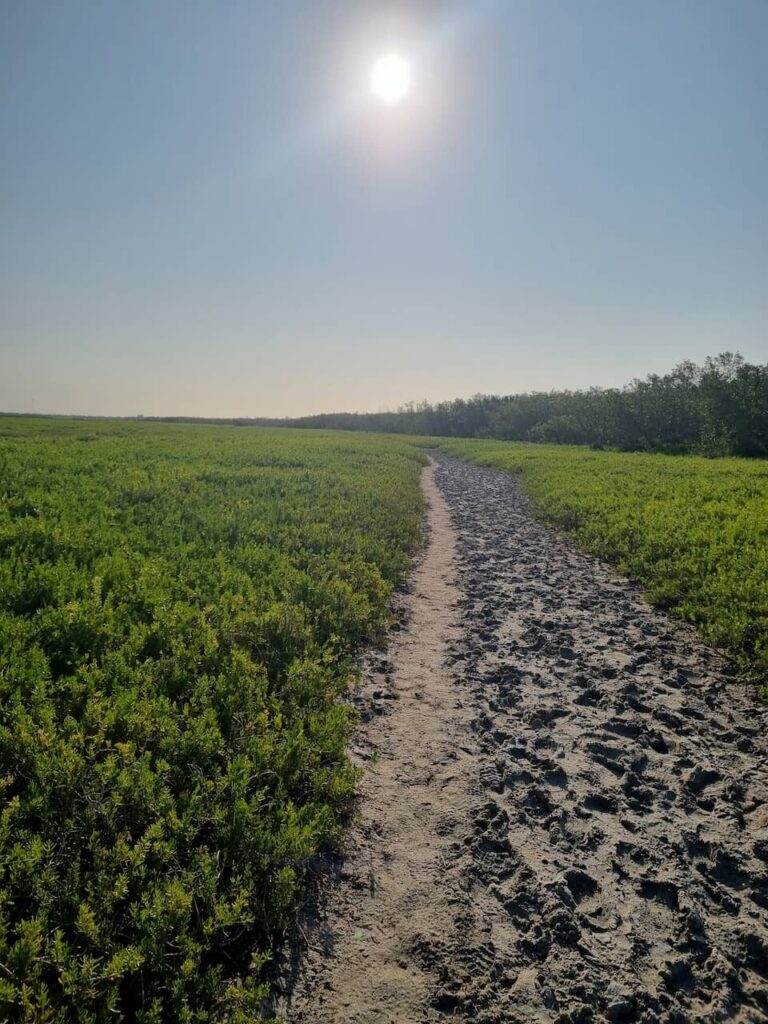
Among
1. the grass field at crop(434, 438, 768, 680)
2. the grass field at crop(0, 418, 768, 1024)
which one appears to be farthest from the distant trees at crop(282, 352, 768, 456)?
the grass field at crop(0, 418, 768, 1024)

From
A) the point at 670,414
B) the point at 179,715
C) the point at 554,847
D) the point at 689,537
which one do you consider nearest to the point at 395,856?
the point at 554,847

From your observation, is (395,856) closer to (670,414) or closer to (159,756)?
(159,756)

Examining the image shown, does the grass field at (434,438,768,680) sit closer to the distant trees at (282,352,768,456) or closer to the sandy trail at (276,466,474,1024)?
the sandy trail at (276,466,474,1024)

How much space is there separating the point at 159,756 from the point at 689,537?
1339 centimetres

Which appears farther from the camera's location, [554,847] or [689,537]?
[689,537]

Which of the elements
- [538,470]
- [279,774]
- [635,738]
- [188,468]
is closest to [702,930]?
[635,738]

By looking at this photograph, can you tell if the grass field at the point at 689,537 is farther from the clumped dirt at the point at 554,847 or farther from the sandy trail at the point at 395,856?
the sandy trail at the point at 395,856

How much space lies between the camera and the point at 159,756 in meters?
5.25

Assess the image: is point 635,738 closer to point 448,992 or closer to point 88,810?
point 448,992

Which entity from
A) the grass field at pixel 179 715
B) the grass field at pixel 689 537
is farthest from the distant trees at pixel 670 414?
the grass field at pixel 179 715

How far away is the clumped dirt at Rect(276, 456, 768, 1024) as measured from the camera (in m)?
3.64

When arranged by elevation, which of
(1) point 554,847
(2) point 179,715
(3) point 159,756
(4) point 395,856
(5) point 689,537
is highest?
(5) point 689,537

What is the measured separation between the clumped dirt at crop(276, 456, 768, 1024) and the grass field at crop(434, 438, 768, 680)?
94 centimetres

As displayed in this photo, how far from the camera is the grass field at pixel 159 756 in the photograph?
3451mm
